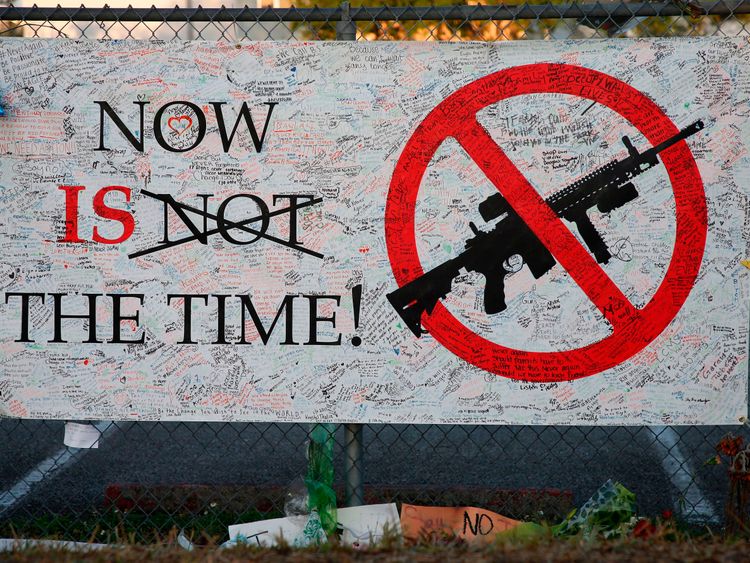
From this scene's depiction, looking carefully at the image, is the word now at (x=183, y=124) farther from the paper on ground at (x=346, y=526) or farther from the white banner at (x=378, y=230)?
the paper on ground at (x=346, y=526)

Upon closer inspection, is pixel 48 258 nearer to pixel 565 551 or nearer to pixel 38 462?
pixel 38 462

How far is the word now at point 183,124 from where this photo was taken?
144 inches

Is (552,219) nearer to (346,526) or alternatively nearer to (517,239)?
(517,239)

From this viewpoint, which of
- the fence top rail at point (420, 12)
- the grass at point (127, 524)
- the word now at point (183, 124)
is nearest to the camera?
the fence top rail at point (420, 12)

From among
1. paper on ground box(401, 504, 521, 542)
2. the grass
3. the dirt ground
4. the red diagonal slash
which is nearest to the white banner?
the red diagonal slash

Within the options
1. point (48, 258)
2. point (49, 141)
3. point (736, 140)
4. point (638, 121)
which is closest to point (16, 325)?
point (48, 258)

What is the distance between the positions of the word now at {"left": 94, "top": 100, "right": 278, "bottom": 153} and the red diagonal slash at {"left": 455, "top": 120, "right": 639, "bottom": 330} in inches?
35.3

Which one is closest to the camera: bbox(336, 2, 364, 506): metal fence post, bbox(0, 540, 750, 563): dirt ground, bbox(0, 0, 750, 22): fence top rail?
bbox(0, 540, 750, 563): dirt ground

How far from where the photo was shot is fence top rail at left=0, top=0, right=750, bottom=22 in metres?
3.57

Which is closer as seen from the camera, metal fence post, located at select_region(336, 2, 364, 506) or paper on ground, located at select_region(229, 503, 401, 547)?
paper on ground, located at select_region(229, 503, 401, 547)

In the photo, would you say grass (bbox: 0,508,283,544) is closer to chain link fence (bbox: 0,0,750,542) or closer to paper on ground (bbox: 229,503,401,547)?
chain link fence (bbox: 0,0,750,542)

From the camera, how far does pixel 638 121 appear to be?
363 centimetres

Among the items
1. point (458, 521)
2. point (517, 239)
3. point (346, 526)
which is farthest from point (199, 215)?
point (458, 521)

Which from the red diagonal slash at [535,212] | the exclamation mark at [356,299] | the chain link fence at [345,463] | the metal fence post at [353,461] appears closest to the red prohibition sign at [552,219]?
the red diagonal slash at [535,212]
